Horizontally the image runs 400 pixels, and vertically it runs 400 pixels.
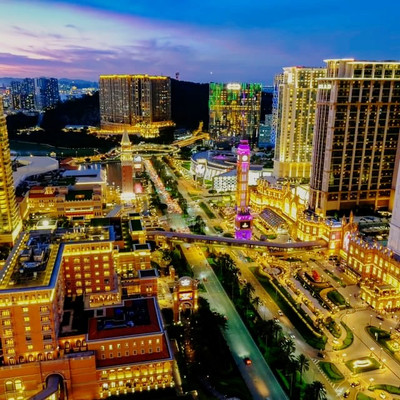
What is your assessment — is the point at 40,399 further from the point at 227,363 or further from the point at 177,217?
the point at 177,217

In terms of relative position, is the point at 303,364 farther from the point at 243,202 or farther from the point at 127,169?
the point at 127,169

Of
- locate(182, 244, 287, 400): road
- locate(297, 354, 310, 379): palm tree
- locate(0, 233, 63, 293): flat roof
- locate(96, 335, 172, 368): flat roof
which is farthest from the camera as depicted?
locate(96, 335, 172, 368): flat roof

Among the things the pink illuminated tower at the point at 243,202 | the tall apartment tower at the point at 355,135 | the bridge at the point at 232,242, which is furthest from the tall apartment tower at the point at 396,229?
the pink illuminated tower at the point at 243,202

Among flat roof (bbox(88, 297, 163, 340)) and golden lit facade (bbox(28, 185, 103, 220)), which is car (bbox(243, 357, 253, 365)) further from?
golden lit facade (bbox(28, 185, 103, 220))

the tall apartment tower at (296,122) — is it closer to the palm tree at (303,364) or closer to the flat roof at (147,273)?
the flat roof at (147,273)

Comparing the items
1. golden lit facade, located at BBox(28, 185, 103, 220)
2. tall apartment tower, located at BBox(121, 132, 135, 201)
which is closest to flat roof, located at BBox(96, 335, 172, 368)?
golden lit facade, located at BBox(28, 185, 103, 220)

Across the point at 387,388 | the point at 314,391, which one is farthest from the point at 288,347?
the point at 387,388
